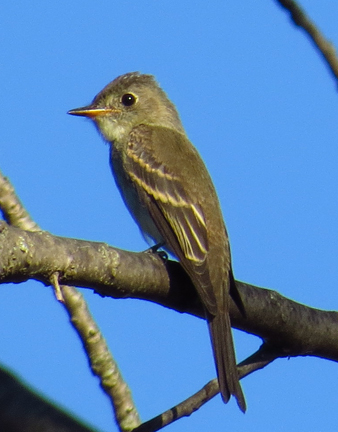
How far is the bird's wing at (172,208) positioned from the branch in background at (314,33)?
8.45 ft

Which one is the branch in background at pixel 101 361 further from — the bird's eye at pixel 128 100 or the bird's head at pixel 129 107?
the bird's eye at pixel 128 100

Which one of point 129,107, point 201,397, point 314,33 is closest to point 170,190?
point 129,107

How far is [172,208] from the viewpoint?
543 cm

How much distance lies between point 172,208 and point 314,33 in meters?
3.56

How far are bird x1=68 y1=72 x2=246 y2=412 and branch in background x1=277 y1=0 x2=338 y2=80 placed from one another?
2.30 meters

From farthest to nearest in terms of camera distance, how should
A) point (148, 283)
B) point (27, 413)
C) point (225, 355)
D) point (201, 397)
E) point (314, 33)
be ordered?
point (225, 355) < point (148, 283) < point (201, 397) < point (314, 33) < point (27, 413)

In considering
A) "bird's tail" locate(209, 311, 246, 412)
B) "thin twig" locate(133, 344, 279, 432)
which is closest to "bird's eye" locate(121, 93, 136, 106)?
"bird's tail" locate(209, 311, 246, 412)

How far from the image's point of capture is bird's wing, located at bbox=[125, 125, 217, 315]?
4672mm

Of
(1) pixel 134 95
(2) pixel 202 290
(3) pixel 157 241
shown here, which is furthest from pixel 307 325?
(1) pixel 134 95

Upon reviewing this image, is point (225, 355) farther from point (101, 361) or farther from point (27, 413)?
point (27, 413)

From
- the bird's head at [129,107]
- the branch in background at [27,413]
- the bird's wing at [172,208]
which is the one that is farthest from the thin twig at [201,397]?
the bird's head at [129,107]

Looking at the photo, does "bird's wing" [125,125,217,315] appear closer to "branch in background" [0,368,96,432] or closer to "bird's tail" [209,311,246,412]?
"bird's tail" [209,311,246,412]

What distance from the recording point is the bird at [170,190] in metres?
4.42

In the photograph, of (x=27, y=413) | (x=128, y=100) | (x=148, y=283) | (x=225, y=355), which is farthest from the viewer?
(x=128, y=100)
